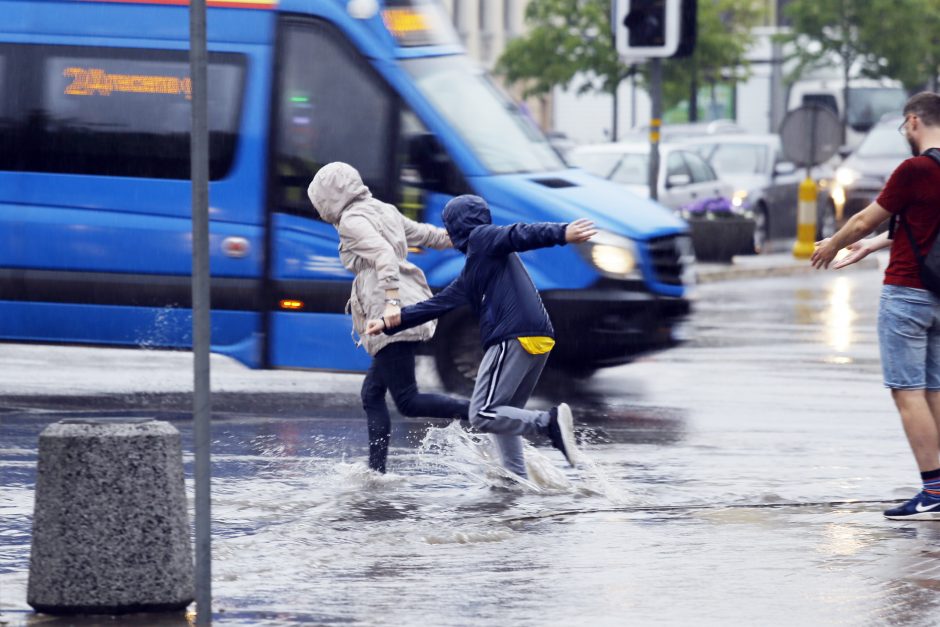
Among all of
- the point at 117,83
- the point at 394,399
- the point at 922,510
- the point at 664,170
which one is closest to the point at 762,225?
the point at 664,170

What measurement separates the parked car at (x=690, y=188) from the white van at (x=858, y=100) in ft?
57.3

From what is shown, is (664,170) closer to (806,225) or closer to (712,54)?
(806,225)

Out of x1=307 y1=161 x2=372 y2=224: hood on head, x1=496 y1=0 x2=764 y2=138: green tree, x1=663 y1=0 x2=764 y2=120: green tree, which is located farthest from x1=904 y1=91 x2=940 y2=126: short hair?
x1=496 y1=0 x2=764 y2=138: green tree

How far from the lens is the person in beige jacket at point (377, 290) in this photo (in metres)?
9.27

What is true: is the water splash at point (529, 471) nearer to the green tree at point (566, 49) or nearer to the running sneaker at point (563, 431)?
the running sneaker at point (563, 431)

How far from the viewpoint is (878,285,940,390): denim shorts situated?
829 centimetres

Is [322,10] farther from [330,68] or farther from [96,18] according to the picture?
[96,18]

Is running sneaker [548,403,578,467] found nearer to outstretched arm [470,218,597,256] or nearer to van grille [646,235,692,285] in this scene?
outstretched arm [470,218,597,256]

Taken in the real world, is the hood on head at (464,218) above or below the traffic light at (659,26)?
below

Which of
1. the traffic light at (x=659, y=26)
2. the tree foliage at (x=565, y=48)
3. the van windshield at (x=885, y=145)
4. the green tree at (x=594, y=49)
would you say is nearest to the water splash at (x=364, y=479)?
the traffic light at (x=659, y=26)

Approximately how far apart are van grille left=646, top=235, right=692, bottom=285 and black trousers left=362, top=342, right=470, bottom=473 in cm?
300

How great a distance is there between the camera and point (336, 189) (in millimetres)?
9422

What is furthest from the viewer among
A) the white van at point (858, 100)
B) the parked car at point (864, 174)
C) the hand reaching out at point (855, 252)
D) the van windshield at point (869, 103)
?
the van windshield at point (869, 103)

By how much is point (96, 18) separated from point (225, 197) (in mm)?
1352
